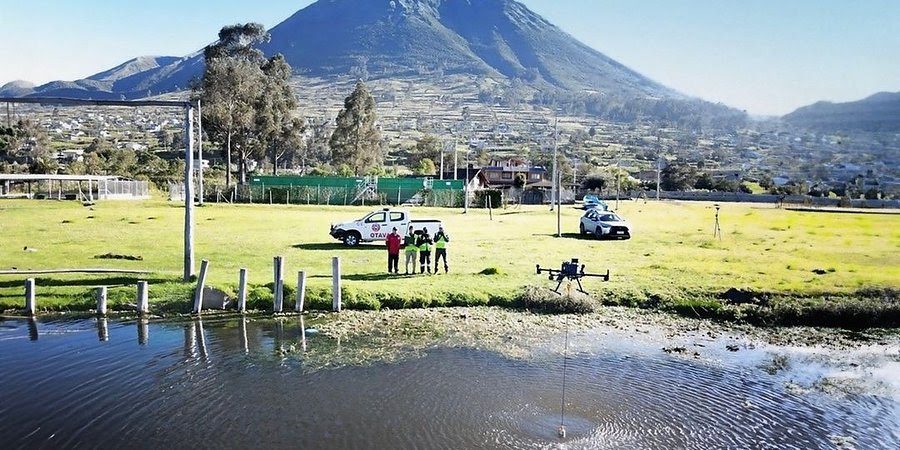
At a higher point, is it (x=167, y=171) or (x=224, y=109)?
(x=224, y=109)

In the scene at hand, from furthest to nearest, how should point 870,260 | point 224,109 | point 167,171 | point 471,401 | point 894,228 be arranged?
point 167,171
point 224,109
point 894,228
point 870,260
point 471,401

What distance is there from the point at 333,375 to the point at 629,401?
6295 mm

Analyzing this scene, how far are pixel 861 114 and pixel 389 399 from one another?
24269 millimetres

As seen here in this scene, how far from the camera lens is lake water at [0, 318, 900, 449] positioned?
12.2 metres

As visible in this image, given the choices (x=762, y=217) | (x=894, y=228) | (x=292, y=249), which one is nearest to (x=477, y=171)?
(x=762, y=217)

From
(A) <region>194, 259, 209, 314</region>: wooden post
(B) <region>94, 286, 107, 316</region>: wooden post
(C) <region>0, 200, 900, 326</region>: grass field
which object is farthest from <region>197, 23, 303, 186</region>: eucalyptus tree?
(A) <region>194, 259, 209, 314</region>: wooden post

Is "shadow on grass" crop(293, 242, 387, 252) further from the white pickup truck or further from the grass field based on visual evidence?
the white pickup truck

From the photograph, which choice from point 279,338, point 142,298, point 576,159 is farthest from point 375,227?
point 576,159

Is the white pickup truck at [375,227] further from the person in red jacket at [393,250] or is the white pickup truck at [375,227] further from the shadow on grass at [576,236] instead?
the shadow on grass at [576,236]

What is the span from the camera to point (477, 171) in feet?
343

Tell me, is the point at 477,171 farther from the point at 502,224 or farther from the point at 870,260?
the point at 870,260

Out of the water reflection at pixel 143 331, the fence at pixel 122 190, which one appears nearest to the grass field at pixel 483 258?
the water reflection at pixel 143 331

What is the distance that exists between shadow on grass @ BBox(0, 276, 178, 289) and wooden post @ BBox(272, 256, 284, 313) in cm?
411

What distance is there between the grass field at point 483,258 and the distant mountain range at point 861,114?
226 inches
